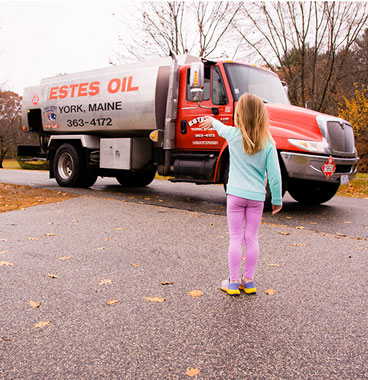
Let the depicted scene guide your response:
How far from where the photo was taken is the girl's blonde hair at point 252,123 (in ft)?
10.1

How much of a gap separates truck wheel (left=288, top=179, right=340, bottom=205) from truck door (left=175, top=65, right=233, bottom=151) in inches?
77.2

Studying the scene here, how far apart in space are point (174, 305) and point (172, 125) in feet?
18.2

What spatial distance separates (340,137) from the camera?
688cm

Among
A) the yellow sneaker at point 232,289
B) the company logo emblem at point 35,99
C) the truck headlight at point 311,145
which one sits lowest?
the yellow sneaker at point 232,289

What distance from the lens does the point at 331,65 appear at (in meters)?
14.8

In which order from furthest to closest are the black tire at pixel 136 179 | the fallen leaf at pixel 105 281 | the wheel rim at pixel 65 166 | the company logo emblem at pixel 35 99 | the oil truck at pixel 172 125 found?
1. the black tire at pixel 136 179
2. the company logo emblem at pixel 35 99
3. the wheel rim at pixel 65 166
4. the oil truck at pixel 172 125
5. the fallen leaf at pixel 105 281

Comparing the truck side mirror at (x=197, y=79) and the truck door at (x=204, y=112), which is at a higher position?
the truck side mirror at (x=197, y=79)

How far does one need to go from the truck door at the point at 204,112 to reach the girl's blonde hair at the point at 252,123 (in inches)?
160

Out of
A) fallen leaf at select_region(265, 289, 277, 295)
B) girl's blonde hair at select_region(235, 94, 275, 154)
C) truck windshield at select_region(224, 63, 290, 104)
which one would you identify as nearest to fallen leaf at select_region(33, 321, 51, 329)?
fallen leaf at select_region(265, 289, 277, 295)

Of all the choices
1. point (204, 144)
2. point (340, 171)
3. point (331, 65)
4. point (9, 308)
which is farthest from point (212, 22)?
point (9, 308)

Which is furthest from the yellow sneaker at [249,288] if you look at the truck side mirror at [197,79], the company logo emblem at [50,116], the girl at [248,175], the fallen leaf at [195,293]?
the company logo emblem at [50,116]

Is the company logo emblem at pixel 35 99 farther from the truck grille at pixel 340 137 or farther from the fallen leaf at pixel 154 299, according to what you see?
the fallen leaf at pixel 154 299

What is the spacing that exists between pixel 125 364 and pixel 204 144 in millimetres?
5882

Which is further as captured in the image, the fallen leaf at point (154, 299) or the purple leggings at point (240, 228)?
the purple leggings at point (240, 228)
